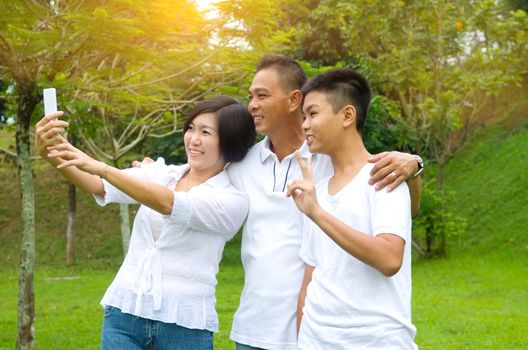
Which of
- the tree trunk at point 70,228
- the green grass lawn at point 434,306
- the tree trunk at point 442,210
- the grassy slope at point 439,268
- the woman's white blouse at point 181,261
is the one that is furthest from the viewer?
the tree trunk at point 70,228

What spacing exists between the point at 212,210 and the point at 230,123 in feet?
1.06

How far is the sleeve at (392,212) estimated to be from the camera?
2191 mm

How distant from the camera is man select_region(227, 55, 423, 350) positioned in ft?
8.45

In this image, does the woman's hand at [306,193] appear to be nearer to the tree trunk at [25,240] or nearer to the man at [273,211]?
the man at [273,211]

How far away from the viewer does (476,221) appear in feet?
50.7

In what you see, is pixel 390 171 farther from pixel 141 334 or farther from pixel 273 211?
pixel 141 334

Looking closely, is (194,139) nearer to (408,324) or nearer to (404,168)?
(404,168)

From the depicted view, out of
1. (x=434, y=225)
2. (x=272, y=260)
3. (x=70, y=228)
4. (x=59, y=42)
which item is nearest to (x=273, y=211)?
(x=272, y=260)

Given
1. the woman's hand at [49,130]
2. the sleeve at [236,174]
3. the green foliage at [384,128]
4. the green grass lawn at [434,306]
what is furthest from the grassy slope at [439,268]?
the woman's hand at [49,130]

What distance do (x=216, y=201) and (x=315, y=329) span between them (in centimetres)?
56

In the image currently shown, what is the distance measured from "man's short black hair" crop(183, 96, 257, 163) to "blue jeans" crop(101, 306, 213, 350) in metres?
0.61

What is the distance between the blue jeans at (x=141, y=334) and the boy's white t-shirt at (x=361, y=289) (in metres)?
0.42

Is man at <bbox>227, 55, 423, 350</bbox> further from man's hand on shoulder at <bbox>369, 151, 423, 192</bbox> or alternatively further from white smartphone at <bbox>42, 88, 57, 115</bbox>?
white smartphone at <bbox>42, 88, 57, 115</bbox>

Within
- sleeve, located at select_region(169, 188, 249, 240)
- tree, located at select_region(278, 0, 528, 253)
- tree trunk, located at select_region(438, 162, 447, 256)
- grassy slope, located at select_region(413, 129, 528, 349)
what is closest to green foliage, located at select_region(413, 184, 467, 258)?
tree trunk, located at select_region(438, 162, 447, 256)
